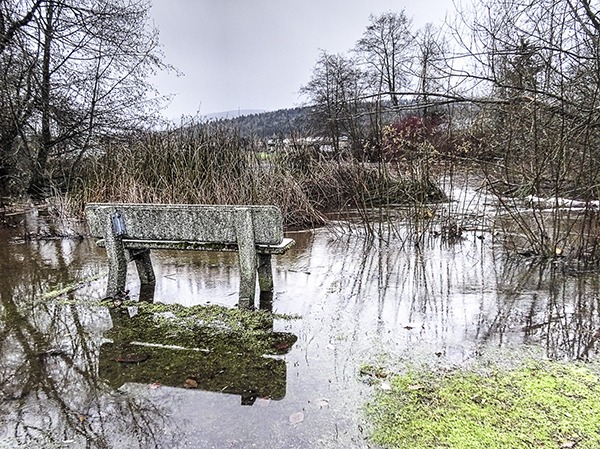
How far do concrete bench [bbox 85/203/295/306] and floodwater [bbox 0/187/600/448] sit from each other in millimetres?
404

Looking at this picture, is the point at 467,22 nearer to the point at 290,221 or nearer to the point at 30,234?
the point at 290,221

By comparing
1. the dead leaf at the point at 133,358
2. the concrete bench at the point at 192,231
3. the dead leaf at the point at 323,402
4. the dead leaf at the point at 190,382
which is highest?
the concrete bench at the point at 192,231

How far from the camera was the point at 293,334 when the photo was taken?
3332 millimetres

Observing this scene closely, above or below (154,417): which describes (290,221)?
above

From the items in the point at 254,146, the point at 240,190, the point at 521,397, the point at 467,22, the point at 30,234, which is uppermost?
the point at 467,22

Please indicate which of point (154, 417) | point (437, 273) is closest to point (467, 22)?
point (437, 273)

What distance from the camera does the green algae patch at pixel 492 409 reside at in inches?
82.0

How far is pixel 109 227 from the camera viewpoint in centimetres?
396

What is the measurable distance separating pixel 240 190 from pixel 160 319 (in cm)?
420

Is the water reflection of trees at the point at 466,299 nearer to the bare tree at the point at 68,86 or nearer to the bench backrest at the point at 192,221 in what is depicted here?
the bench backrest at the point at 192,221

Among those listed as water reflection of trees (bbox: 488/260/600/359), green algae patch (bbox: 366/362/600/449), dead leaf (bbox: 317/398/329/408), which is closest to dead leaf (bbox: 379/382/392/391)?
green algae patch (bbox: 366/362/600/449)

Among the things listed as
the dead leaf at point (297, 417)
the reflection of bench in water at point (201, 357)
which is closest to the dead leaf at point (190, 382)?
the reflection of bench in water at point (201, 357)

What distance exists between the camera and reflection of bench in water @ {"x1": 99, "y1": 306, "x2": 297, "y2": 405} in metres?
2.64

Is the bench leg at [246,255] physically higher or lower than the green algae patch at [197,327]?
higher
